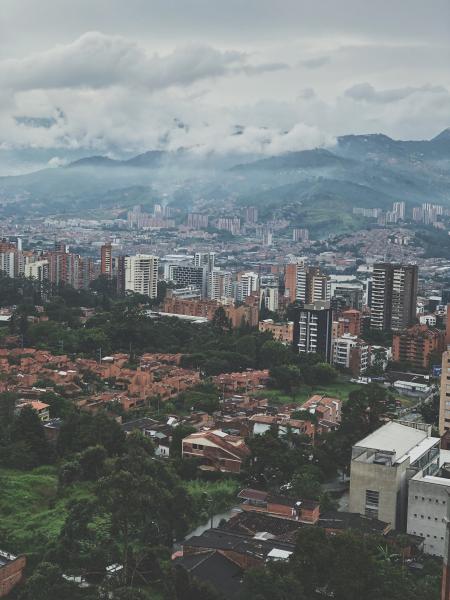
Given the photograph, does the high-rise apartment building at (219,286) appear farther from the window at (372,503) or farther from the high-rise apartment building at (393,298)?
the window at (372,503)

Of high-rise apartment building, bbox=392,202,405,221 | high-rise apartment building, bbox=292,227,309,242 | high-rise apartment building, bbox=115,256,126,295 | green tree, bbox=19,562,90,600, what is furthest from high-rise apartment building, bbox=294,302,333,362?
high-rise apartment building, bbox=392,202,405,221

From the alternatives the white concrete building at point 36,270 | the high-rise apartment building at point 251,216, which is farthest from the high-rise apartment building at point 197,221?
the white concrete building at point 36,270

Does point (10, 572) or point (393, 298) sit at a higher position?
point (393, 298)

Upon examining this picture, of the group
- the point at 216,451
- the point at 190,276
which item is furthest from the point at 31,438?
the point at 190,276

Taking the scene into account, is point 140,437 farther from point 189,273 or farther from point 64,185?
point 64,185

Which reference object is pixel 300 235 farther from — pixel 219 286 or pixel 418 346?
pixel 418 346

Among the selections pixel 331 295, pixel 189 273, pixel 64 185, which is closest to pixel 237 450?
pixel 331 295

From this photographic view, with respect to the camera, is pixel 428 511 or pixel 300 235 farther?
pixel 300 235
